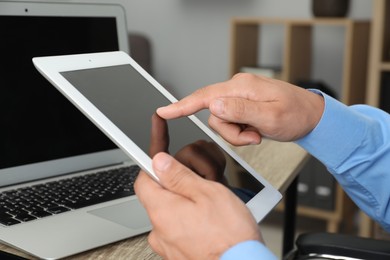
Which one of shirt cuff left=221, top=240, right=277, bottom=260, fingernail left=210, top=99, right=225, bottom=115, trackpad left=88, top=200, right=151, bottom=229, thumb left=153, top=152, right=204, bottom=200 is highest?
fingernail left=210, top=99, right=225, bottom=115

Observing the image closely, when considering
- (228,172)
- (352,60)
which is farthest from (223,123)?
(352,60)

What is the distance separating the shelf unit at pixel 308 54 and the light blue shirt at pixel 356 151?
1.38m

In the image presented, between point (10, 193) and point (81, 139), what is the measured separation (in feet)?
0.68

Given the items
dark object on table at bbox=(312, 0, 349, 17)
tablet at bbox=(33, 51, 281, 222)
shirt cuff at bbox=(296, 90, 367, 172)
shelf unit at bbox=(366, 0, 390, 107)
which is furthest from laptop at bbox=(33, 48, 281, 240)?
dark object on table at bbox=(312, 0, 349, 17)

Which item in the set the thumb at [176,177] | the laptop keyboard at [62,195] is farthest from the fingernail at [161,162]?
the laptop keyboard at [62,195]

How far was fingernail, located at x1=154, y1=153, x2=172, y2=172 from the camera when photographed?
0.62 metres

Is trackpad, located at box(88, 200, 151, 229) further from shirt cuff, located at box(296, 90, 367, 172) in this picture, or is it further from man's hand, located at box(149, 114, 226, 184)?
shirt cuff, located at box(296, 90, 367, 172)

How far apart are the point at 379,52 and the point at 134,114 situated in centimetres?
164

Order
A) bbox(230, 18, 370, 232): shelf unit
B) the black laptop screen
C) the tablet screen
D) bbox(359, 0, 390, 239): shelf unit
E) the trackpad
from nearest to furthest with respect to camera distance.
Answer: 1. the tablet screen
2. the trackpad
3. the black laptop screen
4. bbox(359, 0, 390, 239): shelf unit
5. bbox(230, 18, 370, 232): shelf unit

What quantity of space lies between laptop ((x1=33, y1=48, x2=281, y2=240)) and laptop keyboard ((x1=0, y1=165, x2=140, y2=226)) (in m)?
0.20

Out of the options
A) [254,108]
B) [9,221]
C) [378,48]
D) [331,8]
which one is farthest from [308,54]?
[9,221]

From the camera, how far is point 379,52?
84.4 inches

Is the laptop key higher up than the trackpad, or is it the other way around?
the laptop key

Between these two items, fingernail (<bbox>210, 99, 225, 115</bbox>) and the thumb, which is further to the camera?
fingernail (<bbox>210, 99, 225, 115</bbox>)
